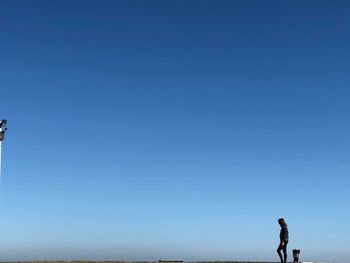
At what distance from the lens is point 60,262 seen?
3347 cm

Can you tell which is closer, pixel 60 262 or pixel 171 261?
pixel 60 262

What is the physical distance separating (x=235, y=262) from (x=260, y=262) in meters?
1.67

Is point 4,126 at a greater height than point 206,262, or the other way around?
point 4,126

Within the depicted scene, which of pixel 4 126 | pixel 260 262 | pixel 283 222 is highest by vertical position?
pixel 4 126

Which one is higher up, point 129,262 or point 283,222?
point 283,222

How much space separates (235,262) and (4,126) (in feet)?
58.9

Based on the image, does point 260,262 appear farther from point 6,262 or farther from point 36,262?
point 6,262

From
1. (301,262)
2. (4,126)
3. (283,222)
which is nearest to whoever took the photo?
(283,222)

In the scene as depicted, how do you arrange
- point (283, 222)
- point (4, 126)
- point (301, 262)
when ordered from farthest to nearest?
point (4, 126) → point (301, 262) → point (283, 222)

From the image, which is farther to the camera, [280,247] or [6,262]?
[6,262]

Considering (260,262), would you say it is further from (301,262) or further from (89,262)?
(89,262)

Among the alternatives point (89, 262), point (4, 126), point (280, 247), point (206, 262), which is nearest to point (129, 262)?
point (89, 262)

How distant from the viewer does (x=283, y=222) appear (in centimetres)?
3086

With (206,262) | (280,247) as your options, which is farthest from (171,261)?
(280,247)
